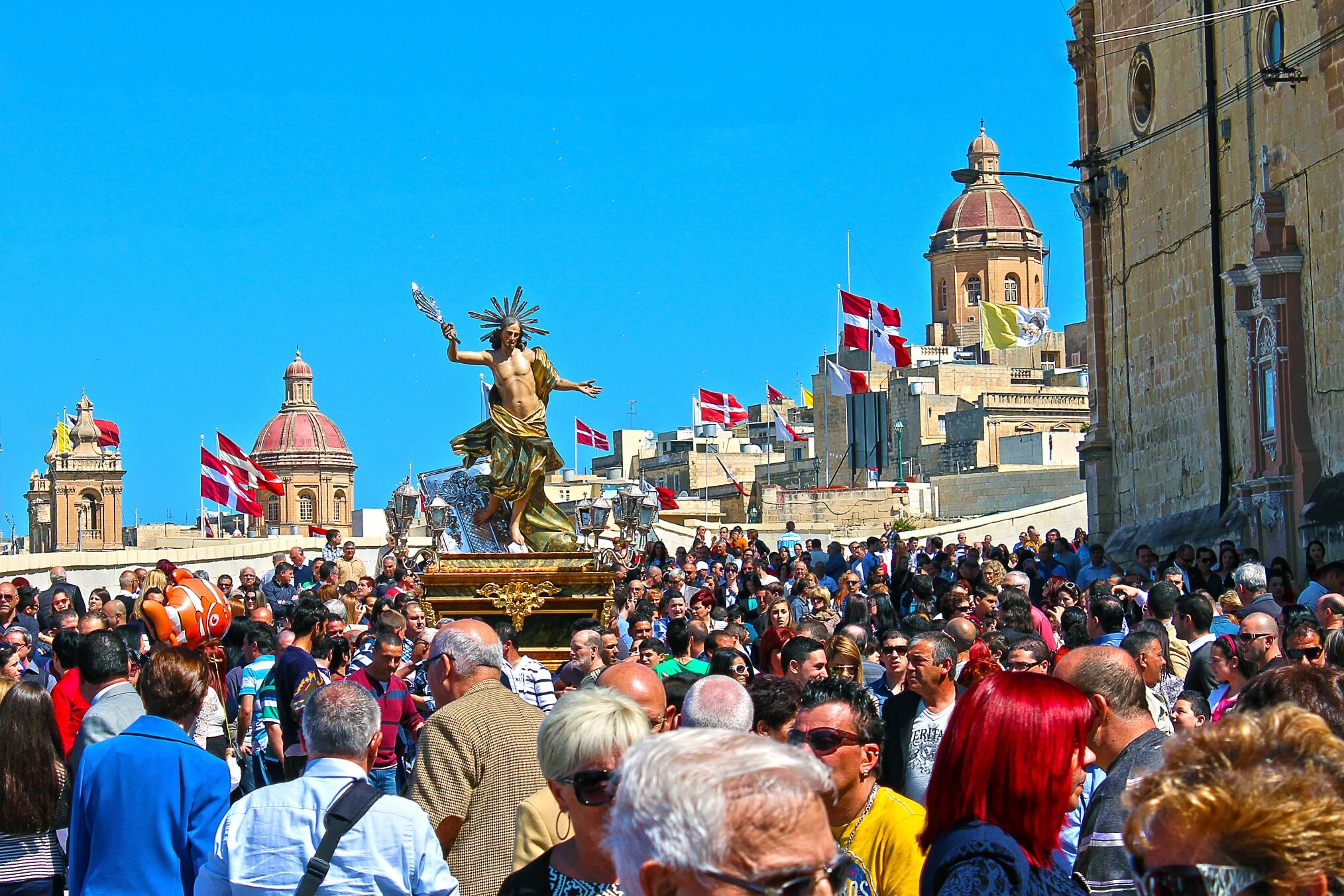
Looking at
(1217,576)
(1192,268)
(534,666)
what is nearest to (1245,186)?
(1192,268)

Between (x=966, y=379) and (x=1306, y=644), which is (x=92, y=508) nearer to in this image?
(x=966, y=379)

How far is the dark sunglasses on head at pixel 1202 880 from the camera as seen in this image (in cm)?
250

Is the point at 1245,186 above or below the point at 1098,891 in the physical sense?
above

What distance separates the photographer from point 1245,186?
1984cm

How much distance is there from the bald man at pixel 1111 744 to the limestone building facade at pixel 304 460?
10921cm

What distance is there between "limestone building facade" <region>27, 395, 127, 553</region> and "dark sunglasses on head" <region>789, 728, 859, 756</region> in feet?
335

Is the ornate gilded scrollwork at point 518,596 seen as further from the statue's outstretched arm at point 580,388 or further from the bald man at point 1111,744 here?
the bald man at point 1111,744

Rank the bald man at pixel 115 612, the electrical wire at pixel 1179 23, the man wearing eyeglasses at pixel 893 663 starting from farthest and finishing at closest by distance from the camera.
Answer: the electrical wire at pixel 1179 23 < the bald man at pixel 115 612 < the man wearing eyeglasses at pixel 893 663

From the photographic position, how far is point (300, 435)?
119 metres

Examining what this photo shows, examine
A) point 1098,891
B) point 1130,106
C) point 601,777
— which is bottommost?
point 1098,891

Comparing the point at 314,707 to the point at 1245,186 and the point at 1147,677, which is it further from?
the point at 1245,186

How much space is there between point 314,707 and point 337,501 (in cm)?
11469

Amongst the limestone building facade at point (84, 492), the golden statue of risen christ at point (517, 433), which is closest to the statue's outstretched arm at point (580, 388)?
the golden statue of risen christ at point (517, 433)

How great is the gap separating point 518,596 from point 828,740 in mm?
11976
